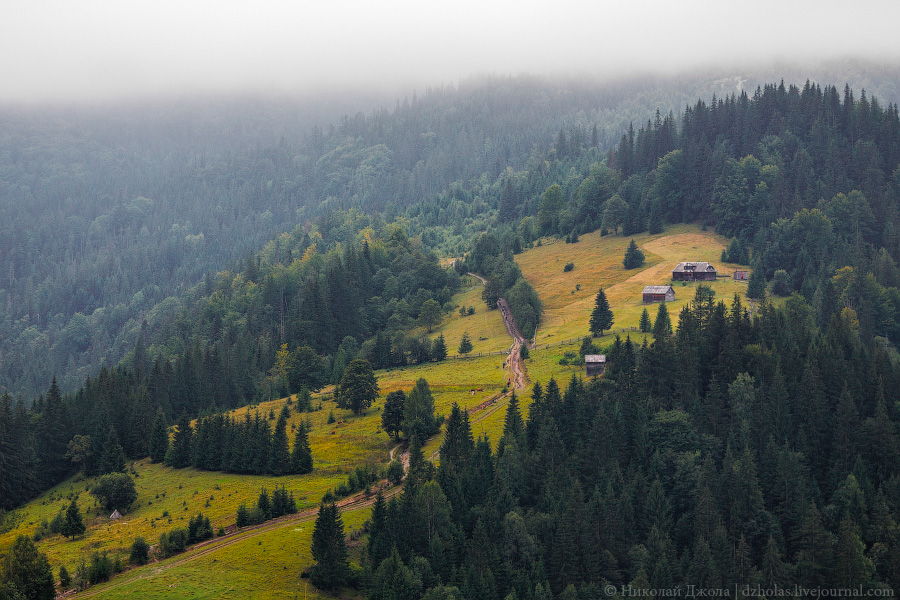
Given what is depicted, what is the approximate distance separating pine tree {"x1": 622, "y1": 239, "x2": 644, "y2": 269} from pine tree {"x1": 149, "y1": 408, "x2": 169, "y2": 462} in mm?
101229

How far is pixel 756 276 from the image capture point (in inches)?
6225

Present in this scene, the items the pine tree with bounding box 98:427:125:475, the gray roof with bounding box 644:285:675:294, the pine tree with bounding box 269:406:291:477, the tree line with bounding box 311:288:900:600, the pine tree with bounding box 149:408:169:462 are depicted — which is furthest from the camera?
the gray roof with bounding box 644:285:675:294

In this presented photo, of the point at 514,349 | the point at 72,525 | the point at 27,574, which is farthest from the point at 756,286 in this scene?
the point at 27,574

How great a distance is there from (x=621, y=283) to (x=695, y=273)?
15118mm

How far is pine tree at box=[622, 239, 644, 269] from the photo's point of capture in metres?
184

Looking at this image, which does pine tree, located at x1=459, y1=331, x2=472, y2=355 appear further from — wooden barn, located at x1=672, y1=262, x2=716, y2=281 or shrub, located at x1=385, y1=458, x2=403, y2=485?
shrub, located at x1=385, y1=458, x2=403, y2=485

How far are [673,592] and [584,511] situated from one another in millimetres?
12172

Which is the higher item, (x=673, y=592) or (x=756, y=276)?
(x=756, y=276)

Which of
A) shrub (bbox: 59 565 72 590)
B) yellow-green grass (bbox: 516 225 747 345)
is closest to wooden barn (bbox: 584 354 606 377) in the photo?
yellow-green grass (bbox: 516 225 747 345)

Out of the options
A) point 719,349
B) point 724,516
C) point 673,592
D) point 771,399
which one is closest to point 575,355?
point 719,349

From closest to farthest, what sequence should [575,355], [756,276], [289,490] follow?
[289,490] → [575,355] → [756,276]

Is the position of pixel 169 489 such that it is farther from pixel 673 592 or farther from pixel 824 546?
pixel 824 546

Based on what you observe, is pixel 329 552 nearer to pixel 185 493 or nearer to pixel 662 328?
pixel 185 493

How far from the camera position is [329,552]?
291 ft
